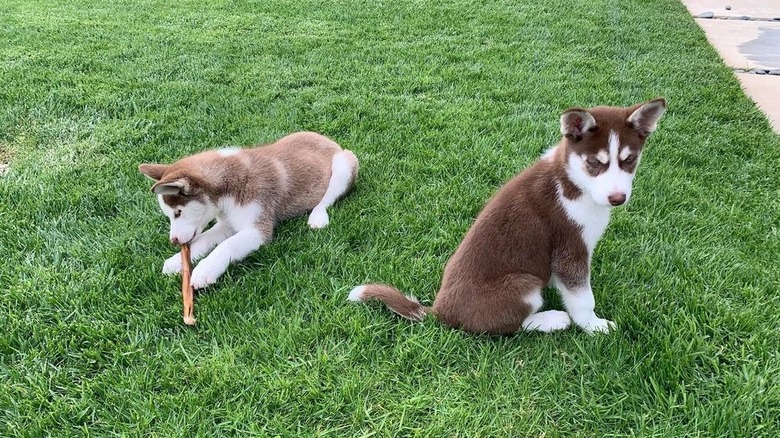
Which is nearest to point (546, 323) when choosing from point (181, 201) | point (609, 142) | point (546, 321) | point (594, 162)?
point (546, 321)

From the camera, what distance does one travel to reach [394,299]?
322cm

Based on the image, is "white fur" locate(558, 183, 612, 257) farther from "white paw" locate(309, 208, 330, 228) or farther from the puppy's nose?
"white paw" locate(309, 208, 330, 228)

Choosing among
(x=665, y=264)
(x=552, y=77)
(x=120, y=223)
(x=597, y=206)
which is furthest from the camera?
(x=552, y=77)

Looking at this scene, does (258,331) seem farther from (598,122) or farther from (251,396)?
(598,122)

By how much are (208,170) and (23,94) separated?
12.6 feet

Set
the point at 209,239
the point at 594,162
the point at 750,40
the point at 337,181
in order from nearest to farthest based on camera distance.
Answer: the point at 594,162 → the point at 209,239 → the point at 337,181 → the point at 750,40

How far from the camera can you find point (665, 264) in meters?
3.66

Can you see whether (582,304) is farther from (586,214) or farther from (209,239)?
(209,239)

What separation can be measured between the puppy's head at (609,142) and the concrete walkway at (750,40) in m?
3.43

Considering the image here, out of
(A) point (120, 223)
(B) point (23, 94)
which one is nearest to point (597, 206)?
(A) point (120, 223)

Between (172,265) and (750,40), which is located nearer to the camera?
(172,265)

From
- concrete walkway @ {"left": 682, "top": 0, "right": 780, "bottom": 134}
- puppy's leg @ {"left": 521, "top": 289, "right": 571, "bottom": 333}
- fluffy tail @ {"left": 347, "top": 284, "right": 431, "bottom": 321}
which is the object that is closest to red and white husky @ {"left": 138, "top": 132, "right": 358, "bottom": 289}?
fluffy tail @ {"left": 347, "top": 284, "right": 431, "bottom": 321}

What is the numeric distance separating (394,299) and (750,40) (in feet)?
25.4

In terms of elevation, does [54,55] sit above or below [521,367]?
above
